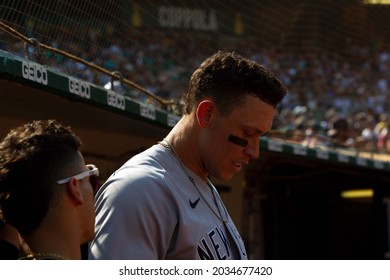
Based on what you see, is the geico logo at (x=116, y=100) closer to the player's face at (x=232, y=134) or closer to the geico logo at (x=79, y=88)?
the geico logo at (x=79, y=88)

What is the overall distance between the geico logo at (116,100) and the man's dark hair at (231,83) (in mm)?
2179

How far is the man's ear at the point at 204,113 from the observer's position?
86.3 inches

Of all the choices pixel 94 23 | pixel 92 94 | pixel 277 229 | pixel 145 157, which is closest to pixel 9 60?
pixel 92 94

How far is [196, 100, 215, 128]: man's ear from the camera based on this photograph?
2.19m

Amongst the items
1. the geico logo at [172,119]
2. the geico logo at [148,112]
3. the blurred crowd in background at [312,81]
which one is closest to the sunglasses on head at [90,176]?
the geico logo at [148,112]

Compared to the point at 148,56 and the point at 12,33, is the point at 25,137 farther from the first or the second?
the point at 148,56

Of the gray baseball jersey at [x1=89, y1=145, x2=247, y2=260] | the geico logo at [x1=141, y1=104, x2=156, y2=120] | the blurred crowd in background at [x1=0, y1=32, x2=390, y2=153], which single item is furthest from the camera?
the blurred crowd in background at [x1=0, y1=32, x2=390, y2=153]

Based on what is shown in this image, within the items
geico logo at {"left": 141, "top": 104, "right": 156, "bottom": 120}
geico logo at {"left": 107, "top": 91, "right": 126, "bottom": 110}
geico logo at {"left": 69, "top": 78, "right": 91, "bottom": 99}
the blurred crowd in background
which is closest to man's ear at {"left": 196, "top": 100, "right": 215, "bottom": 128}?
geico logo at {"left": 69, "top": 78, "right": 91, "bottom": 99}

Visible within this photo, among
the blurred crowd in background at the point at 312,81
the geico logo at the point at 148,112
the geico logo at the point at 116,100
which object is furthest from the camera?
the blurred crowd in background at the point at 312,81

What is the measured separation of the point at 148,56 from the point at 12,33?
878cm

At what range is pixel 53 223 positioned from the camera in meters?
1.73

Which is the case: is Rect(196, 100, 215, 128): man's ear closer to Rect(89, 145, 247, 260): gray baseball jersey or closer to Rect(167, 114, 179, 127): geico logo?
Rect(89, 145, 247, 260): gray baseball jersey

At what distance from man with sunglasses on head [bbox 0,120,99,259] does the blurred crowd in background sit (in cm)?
410

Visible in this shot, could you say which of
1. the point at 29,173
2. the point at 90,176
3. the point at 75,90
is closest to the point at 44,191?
the point at 29,173
